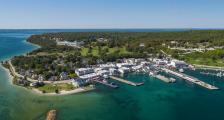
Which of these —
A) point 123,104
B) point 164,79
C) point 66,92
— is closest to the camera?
point 123,104

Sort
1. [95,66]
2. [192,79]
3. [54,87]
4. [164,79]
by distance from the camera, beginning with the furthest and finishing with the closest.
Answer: [95,66] < [164,79] < [192,79] < [54,87]

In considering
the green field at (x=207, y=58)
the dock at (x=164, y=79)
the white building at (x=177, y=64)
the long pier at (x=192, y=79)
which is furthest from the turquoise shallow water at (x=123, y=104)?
the green field at (x=207, y=58)

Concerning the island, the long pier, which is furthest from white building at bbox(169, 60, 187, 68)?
the long pier

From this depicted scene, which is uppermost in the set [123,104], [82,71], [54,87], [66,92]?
[82,71]

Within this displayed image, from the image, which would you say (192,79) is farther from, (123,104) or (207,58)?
(207,58)

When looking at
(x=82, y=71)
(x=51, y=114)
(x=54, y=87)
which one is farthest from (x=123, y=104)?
(x=82, y=71)

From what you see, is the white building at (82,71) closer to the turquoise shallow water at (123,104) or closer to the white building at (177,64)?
the turquoise shallow water at (123,104)

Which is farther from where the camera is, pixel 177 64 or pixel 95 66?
pixel 177 64

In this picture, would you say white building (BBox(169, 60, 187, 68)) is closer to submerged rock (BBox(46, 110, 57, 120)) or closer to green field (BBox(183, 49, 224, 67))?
green field (BBox(183, 49, 224, 67))

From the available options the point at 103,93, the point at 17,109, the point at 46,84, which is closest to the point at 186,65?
the point at 103,93
